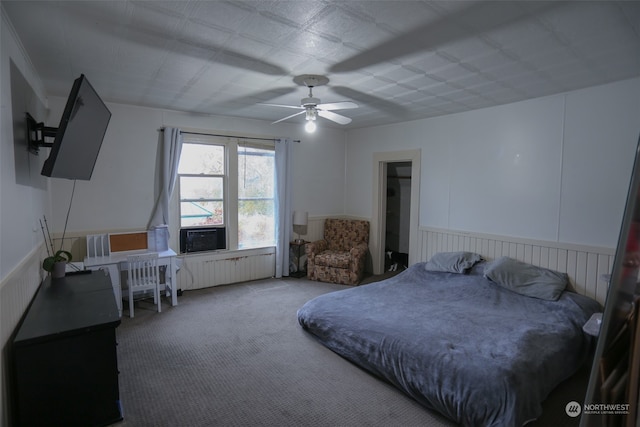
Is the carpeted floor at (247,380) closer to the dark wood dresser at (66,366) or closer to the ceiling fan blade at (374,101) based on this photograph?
the dark wood dresser at (66,366)

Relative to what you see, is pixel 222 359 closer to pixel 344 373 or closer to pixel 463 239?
pixel 344 373

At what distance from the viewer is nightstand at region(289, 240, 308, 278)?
5.73 m

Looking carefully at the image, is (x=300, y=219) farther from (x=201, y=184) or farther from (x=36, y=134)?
(x=36, y=134)

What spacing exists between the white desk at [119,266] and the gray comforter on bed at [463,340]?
70.9 inches

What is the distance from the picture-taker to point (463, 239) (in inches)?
183

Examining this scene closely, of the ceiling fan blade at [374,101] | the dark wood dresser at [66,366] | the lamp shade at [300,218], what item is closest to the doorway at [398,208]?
the lamp shade at [300,218]

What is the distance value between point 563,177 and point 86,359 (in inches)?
177

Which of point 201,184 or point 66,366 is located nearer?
point 66,366

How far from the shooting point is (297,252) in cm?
583

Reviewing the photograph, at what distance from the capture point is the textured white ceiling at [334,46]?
1.98 metres

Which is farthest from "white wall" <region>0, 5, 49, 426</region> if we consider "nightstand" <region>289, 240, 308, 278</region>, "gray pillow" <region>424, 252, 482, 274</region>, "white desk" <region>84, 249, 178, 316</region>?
"gray pillow" <region>424, 252, 482, 274</region>

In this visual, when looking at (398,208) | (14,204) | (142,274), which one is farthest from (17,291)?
(398,208)

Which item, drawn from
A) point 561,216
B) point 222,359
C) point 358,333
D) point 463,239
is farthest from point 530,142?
point 222,359

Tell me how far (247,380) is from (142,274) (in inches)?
86.6
